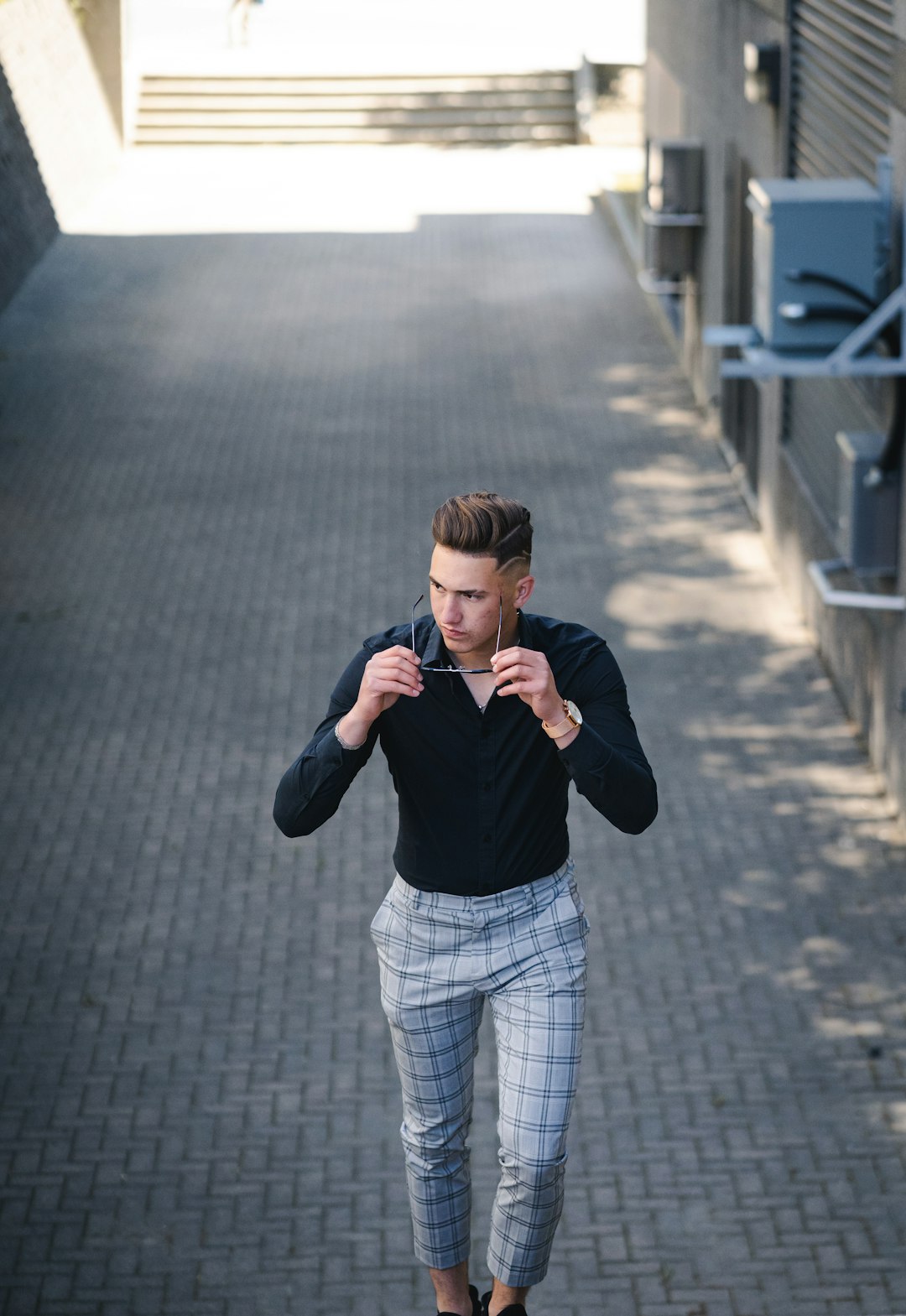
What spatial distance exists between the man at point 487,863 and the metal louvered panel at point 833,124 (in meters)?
4.66

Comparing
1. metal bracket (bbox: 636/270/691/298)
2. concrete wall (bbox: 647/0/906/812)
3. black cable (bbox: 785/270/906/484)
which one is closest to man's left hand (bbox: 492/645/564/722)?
black cable (bbox: 785/270/906/484)

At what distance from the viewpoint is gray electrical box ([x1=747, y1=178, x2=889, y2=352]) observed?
7312 millimetres

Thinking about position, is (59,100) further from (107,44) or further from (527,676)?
(527,676)

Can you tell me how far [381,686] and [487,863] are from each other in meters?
0.54

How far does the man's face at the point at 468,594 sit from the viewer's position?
350 cm

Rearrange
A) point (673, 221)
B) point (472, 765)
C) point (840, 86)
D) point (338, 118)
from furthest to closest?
1. point (338, 118)
2. point (673, 221)
3. point (840, 86)
4. point (472, 765)

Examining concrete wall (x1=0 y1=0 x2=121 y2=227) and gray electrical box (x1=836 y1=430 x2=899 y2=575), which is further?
concrete wall (x1=0 y1=0 x2=121 y2=227)

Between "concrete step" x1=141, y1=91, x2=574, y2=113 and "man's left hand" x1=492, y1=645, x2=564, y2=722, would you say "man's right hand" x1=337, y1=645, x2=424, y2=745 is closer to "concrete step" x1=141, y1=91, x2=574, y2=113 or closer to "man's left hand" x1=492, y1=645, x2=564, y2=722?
"man's left hand" x1=492, y1=645, x2=564, y2=722

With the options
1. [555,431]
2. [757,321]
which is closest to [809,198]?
[757,321]

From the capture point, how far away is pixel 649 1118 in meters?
5.70

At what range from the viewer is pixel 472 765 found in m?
3.75

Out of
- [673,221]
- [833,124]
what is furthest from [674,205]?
[833,124]

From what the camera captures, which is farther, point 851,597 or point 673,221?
point 673,221

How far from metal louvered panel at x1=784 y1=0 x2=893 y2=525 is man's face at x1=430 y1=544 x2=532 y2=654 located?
189 inches
